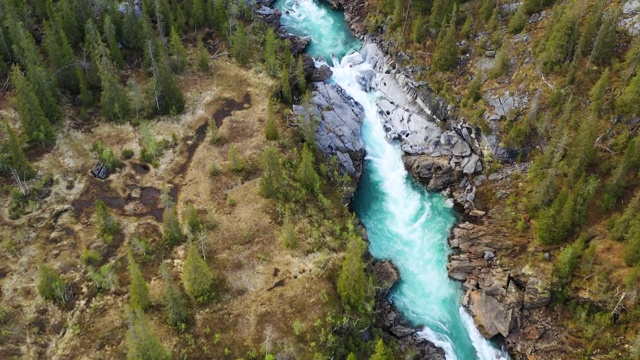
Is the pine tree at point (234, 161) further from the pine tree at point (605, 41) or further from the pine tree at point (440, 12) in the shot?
the pine tree at point (605, 41)

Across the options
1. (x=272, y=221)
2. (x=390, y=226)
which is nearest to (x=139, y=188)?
(x=272, y=221)

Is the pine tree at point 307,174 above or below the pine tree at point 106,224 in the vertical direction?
above

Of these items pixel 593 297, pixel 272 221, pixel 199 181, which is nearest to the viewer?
pixel 593 297

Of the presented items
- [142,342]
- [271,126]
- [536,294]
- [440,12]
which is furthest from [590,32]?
[142,342]

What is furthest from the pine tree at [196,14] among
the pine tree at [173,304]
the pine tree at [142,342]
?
the pine tree at [142,342]

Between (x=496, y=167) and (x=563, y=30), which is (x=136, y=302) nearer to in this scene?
(x=496, y=167)

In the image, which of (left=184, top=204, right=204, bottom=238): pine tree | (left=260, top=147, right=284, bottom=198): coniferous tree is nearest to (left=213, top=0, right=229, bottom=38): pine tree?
(left=260, top=147, right=284, bottom=198): coniferous tree
